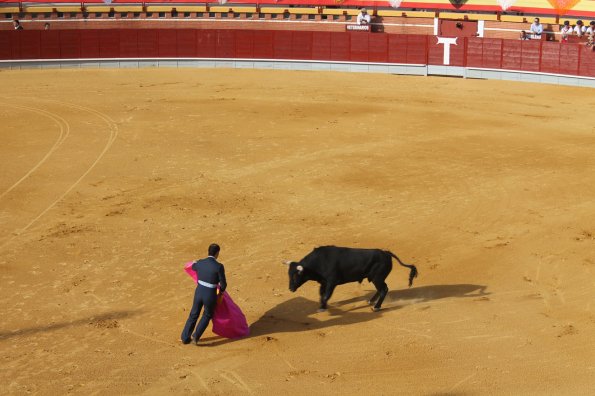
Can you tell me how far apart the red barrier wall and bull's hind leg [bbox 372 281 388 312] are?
2605cm

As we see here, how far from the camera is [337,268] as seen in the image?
39.1ft

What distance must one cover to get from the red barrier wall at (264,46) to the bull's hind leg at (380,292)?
26.0 meters

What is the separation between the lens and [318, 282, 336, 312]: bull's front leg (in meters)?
12.0

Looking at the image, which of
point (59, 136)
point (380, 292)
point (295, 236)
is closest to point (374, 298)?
point (380, 292)

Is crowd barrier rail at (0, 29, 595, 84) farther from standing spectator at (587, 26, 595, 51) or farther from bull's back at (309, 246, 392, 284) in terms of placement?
bull's back at (309, 246, 392, 284)

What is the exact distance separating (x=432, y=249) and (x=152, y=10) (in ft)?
108

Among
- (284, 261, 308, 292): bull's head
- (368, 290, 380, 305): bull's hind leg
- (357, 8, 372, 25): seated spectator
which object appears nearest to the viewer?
(284, 261, 308, 292): bull's head

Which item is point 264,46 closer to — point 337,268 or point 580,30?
point 580,30

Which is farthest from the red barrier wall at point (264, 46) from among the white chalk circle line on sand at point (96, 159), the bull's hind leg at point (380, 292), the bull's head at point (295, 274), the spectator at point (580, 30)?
the bull's head at point (295, 274)

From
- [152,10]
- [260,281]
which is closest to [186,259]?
[260,281]

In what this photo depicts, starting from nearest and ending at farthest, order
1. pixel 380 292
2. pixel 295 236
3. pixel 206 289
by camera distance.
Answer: pixel 206 289
pixel 380 292
pixel 295 236

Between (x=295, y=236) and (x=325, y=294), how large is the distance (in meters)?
3.93

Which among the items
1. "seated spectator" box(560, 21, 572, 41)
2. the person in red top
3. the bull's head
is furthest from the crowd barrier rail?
the person in red top

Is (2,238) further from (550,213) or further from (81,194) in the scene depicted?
(550,213)
